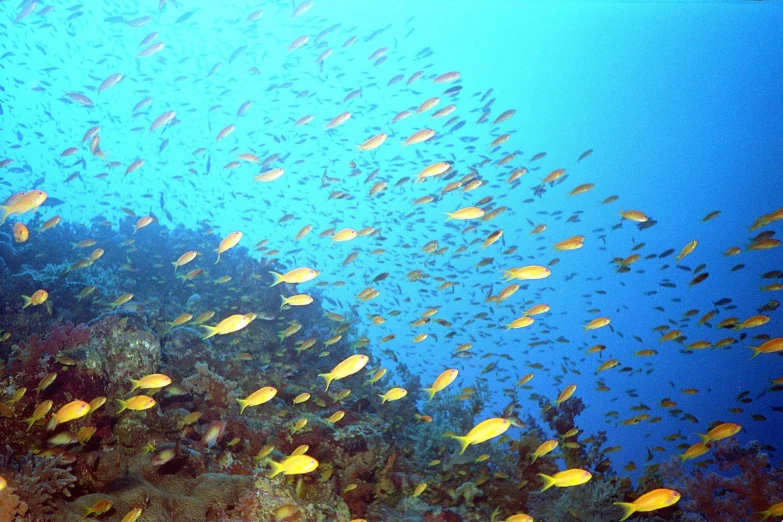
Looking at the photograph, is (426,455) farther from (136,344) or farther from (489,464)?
(136,344)

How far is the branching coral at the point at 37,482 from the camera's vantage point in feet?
A: 12.0

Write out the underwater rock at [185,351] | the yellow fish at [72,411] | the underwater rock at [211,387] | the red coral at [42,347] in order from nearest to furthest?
the yellow fish at [72,411], the red coral at [42,347], the underwater rock at [211,387], the underwater rock at [185,351]

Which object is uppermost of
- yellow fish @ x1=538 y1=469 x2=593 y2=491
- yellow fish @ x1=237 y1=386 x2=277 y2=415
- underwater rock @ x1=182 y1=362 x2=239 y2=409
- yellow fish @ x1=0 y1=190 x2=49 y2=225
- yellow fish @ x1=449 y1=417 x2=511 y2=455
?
yellow fish @ x1=0 y1=190 x2=49 y2=225

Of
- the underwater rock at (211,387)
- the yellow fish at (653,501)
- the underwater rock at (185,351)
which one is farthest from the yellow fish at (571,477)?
the underwater rock at (185,351)

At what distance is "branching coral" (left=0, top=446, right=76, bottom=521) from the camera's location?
3658 mm

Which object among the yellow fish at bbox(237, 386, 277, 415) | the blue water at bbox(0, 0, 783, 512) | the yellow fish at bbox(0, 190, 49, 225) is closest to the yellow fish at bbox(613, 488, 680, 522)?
the yellow fish at bbox(237, 386, 277, 415)

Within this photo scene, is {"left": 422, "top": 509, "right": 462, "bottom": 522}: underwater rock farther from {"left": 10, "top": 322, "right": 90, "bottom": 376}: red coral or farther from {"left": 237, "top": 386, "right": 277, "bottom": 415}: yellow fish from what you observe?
{"left": 10, "top": 322, "right": 90, "bottom": 376}: red coral

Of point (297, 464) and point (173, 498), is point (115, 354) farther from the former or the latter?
point (297, 464)

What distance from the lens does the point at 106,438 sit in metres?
5.25

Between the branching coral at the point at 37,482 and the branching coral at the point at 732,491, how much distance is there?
911 cm

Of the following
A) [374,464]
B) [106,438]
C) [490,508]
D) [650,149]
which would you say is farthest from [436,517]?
[650,149]

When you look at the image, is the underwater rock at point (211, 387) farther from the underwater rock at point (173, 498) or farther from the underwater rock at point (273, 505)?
the underwater rock at point (273, 505)

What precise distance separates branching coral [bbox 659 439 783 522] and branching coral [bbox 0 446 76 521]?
359 inches

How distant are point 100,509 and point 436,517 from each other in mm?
4083
